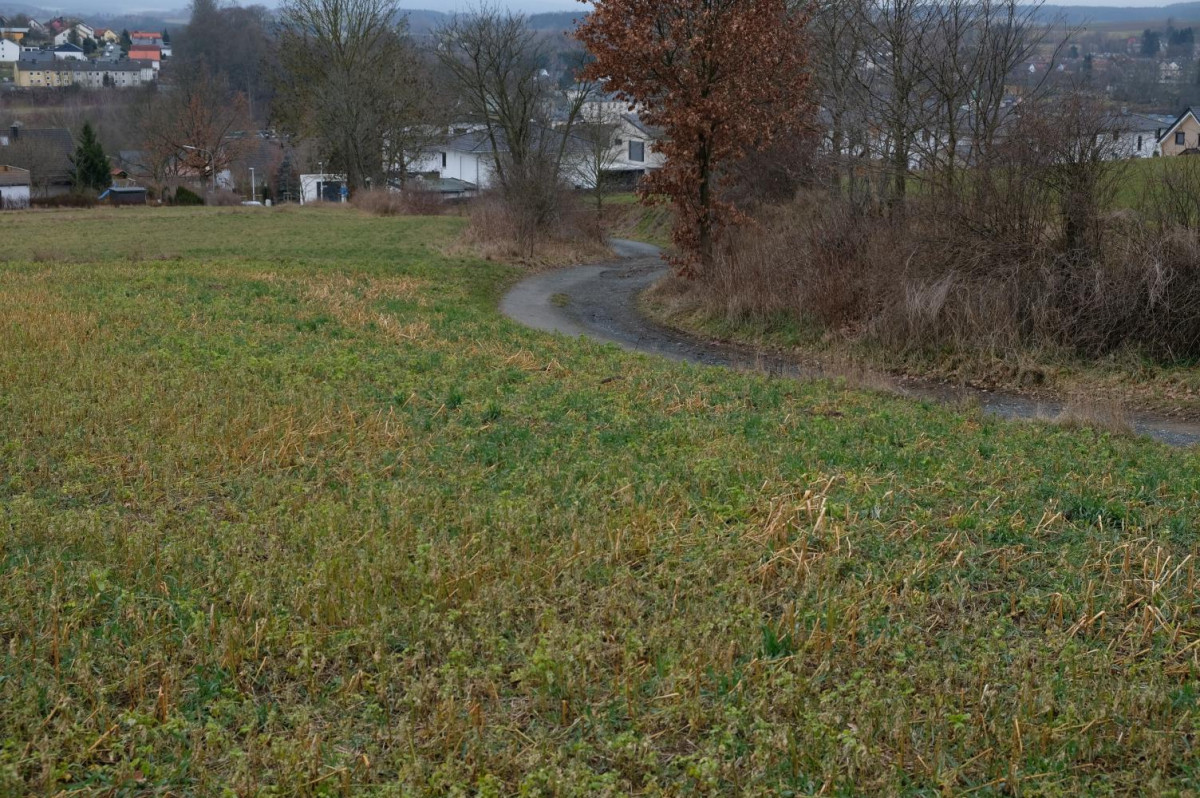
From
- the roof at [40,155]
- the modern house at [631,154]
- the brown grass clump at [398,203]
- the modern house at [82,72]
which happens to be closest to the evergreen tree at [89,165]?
the roof at [40,155]

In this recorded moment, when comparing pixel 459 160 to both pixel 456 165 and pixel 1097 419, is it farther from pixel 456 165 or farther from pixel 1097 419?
pixel 1097 419

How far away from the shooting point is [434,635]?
17.2 feet

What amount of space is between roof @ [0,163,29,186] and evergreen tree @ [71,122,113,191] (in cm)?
571

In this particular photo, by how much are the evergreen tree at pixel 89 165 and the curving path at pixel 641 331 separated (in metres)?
48.1

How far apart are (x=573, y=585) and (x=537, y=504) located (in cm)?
129

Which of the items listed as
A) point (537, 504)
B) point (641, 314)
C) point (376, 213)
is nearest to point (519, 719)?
point (537, 504)

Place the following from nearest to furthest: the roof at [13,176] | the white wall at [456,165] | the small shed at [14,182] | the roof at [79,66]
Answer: the small shed at [14,182] < the roof at [13,176] < the white wall at [456,165] < the roof at [79,66]

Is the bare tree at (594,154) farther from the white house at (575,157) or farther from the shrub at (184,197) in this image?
the shrub at (184,197)

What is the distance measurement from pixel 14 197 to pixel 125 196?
21.1 feet

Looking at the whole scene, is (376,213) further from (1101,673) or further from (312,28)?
(1101,673)

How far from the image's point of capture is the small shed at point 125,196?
6838 centimetres

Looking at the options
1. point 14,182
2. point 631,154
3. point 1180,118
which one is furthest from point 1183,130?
point 14,182

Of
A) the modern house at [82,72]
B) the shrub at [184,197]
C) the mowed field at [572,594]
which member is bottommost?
the mowed field at [572,594]

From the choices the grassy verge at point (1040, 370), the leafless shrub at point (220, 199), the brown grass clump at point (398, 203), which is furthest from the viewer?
the leafless shrub at point (220, 199)
